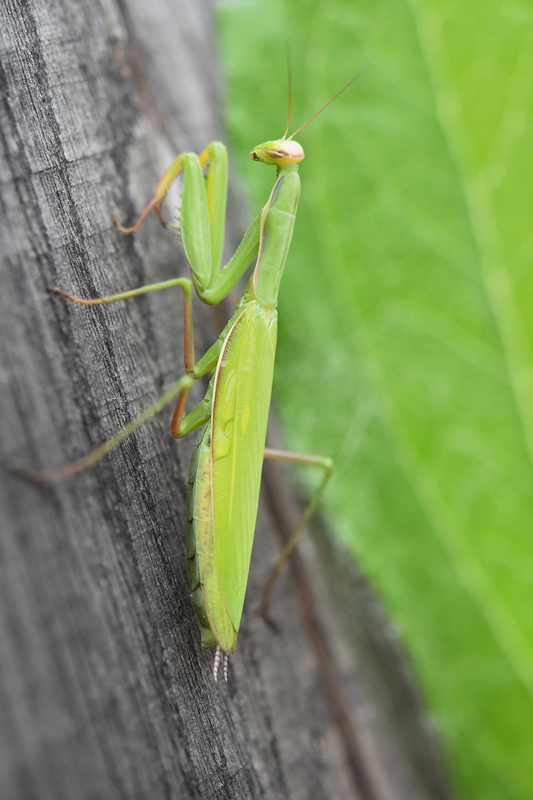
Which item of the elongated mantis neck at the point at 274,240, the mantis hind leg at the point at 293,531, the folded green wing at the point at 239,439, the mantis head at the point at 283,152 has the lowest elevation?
the mantis hind leg at the point at 293,531

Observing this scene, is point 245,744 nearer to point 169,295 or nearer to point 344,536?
point 344,536

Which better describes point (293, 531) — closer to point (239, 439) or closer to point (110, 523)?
point (239, 439)

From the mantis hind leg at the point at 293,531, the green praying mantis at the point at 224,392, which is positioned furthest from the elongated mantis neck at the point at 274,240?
the mantis hind leg at the point at 293,531

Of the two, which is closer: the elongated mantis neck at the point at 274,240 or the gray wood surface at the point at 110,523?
the gray wood surface at the point at 110,523

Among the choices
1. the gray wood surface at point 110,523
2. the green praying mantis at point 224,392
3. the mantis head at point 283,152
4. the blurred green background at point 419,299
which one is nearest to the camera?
the gray wood surface at point 110,523

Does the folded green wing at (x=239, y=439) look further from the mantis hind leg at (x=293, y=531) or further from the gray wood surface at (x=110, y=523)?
the mantis hind leg at (x=293, y=531)

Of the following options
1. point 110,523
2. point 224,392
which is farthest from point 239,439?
point 110,523

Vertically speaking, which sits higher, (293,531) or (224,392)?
(224,392)
